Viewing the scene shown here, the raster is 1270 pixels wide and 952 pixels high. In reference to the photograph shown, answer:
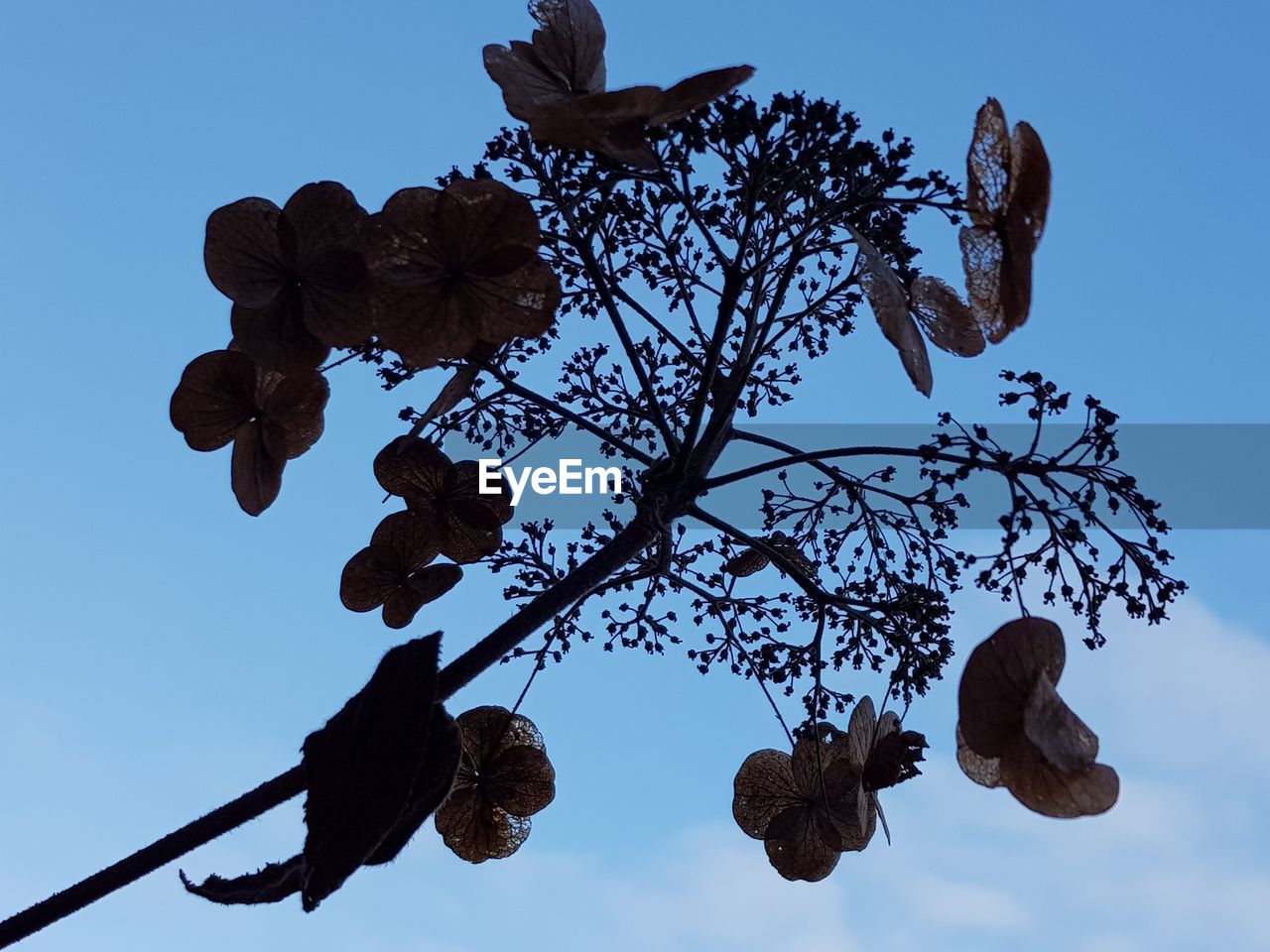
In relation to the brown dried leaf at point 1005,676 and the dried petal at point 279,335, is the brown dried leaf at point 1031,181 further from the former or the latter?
the dried petal at point 279,335

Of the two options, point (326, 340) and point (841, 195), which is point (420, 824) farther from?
point (841, 195)


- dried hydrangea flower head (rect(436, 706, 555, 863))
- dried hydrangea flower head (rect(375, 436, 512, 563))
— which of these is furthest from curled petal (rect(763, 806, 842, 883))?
dried hydrangea flower head (rect(375, 436, 512, 563))

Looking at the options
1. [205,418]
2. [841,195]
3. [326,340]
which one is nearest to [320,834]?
[326,340]

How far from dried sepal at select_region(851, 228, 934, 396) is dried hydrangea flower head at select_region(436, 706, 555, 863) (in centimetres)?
93

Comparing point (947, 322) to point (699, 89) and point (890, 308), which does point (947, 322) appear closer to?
point (890, 308)

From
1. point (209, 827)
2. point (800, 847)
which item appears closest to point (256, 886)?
point (209, 827)

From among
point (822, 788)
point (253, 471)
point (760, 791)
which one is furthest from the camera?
point (760, 791)

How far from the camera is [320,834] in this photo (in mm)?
1454

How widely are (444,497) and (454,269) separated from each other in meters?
0.47

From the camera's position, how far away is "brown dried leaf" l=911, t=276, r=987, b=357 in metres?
1.89

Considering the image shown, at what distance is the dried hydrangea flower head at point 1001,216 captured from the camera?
68.5 inches

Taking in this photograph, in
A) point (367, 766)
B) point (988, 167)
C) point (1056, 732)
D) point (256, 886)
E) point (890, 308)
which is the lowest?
point (256, 886)

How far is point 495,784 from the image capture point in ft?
6.87

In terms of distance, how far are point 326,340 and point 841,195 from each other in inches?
33.6
